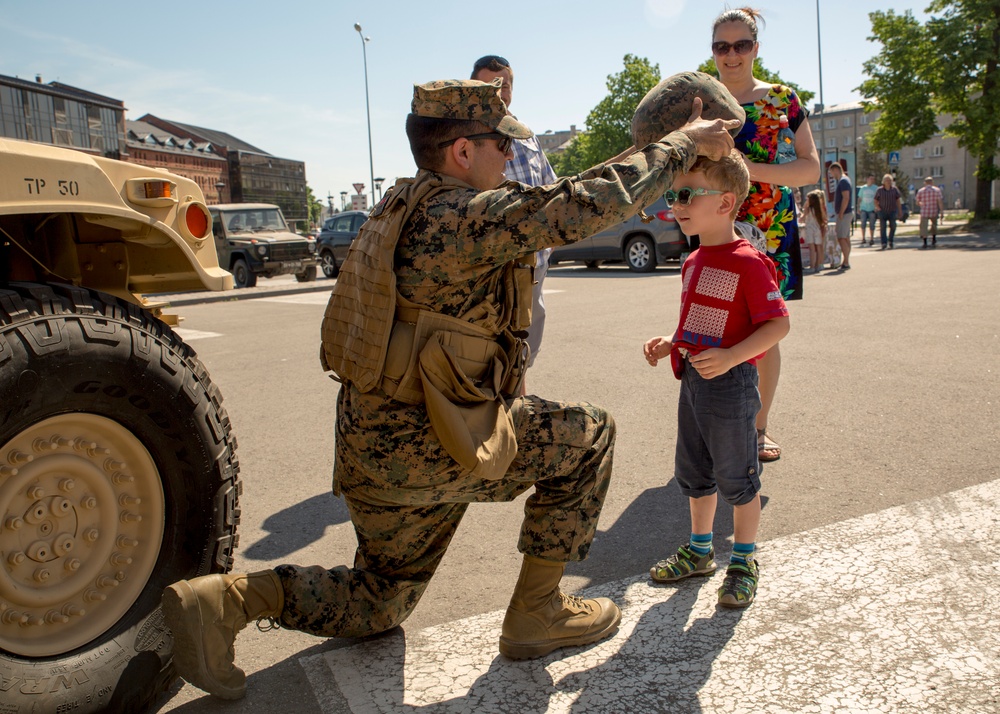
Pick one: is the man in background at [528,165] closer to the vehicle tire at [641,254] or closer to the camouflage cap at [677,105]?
the camouflage cap at [677,105]

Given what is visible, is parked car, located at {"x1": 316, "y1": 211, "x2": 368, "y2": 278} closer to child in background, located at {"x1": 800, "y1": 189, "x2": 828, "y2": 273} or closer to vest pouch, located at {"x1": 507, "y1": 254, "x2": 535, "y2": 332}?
child in background, located at {"x1": 800, "y1": 189, "x2": 828, "y2": 273}

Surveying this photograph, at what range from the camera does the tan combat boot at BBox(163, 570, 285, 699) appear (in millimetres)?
2178

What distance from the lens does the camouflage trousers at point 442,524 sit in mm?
2438

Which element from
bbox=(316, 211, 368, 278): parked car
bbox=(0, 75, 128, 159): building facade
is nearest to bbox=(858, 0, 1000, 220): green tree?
bbox=(316, 211, 368, 278): parked car

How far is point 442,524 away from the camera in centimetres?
257

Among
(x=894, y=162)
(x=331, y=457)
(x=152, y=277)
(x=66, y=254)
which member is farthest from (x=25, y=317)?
(x=894, y=162)

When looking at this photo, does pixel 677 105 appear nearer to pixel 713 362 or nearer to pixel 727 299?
pixel 727 299

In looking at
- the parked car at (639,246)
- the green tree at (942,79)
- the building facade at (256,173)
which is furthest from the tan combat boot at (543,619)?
the building facade at (256,173)

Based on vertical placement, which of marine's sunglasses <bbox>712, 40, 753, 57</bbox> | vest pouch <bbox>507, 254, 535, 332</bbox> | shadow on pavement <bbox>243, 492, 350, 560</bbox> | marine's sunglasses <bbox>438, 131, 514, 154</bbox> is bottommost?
shadow on pavement <bbox>243, 492, 350, 560</bbox>

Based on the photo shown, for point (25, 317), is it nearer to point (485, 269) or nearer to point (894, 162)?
point (485, 269)

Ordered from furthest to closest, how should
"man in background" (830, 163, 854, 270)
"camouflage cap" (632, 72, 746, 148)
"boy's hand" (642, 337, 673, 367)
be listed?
"man in background" (830, 163, 854, 270) → "boy's hand" (642, 337, 673, 367) → "camouflage cap" (632, 72, 746, 148)

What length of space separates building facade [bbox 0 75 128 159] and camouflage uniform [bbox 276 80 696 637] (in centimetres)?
111

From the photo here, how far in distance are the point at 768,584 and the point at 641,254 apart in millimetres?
14436

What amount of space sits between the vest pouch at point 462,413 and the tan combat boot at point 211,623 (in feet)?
2.37
